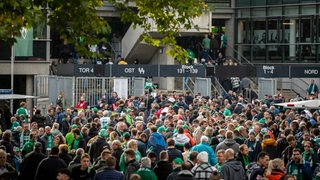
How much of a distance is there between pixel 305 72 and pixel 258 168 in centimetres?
2494

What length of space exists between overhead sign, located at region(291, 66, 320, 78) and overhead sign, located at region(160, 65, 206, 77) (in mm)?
4025

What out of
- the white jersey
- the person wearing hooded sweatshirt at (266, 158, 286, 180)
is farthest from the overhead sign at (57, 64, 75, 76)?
the person wearing hooded sweatshirt at (266, 158, 286, 180)

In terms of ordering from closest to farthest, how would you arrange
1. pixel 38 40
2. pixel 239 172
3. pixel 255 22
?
pixel 239 172 → pixel 38 40 → pixel 255 22

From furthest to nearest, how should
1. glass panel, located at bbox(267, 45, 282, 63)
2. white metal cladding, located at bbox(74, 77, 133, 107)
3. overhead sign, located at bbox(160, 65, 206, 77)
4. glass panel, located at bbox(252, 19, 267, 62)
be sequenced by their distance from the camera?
glass panel, located at bbox(252, 19, 267, 62)
glass panel, located at bbox(267, 45, 282, 63)
white metal cladding, located at bbox(74, 77, 133, 107)
overhead sign, located at bbox(160, 65, 206, 77)

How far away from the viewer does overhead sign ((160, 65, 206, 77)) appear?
40969mm

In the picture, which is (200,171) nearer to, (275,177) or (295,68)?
(275,177)

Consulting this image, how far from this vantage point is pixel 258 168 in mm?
17656

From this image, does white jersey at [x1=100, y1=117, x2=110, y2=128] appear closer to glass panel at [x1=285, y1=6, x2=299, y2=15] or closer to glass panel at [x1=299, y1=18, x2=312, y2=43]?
glass panel at [x1=299, y1=18, x2=312, y2=43]

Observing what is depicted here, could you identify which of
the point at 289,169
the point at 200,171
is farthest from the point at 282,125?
the point at 200,171

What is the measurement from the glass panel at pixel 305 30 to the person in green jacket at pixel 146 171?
35799 mm

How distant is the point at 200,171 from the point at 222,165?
4.05 feet

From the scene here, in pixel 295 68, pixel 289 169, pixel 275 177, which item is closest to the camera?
pixel 275 177

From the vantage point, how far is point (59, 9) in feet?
55.5

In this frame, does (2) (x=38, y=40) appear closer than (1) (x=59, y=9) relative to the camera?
No
